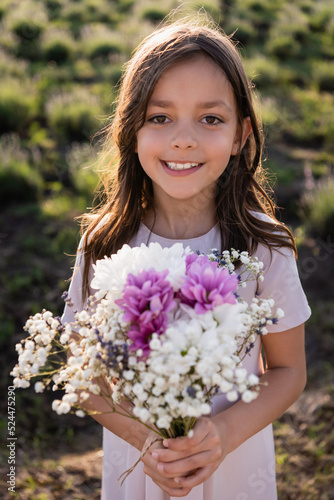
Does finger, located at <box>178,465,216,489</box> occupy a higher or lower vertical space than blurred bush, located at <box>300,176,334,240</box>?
lower

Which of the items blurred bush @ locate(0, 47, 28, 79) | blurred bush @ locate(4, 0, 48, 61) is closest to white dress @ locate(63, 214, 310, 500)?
blurred bush @ locate(0, 47, 28, 79)

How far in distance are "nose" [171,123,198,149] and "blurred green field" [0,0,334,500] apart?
102cm

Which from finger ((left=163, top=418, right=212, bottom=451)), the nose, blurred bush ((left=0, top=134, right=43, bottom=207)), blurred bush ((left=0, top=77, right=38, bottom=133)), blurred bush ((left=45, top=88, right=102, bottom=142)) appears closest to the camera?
finger ((left=163, top=418, right=212, bottom=451))

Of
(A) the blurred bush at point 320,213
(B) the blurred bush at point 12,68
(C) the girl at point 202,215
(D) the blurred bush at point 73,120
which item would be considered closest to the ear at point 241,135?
(C) the girl at point 202,215

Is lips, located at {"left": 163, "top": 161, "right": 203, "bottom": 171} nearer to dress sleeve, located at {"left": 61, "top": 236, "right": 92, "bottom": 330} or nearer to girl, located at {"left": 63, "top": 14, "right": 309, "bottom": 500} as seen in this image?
girl, located at {"left": 63, "top": 14, "right": 309, "bottom": 500}

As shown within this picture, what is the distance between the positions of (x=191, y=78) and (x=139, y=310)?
→ 90 centimetres

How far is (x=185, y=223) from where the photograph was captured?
2041mm

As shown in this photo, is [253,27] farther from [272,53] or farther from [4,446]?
[4,446]

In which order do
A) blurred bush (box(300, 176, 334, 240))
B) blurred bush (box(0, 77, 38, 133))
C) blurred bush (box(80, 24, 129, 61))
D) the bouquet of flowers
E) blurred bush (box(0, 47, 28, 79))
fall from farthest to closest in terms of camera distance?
blurred bush (box(80, 24, 129, 61)) < blurred bush (box(0, 47, 28, 79)) < blurred bush (box(0, 77, 38, 133)) < blurred bush (box(300, 176, 334, 240)) < the bouquet of flowers

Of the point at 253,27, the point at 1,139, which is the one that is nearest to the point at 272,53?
the point at 253,27

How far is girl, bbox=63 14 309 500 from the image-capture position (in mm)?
1758

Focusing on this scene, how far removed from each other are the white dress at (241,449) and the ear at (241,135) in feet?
0.89

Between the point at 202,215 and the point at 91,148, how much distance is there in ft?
16.8

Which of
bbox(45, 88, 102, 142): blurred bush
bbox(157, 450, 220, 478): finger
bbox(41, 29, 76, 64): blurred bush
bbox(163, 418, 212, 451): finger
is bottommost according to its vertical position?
bbox(157, 450, 220, 478): finger
